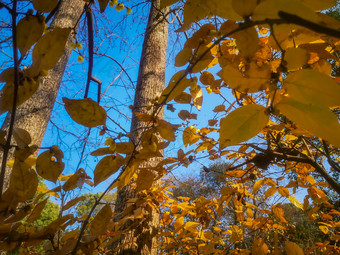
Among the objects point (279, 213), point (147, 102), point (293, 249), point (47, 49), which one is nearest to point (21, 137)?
point (47, 49)

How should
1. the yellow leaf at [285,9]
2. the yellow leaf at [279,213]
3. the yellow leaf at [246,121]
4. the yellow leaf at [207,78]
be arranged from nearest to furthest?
the yellow leaf at [285,9]
the yellow leaf at [246,121]
the yellow leaf at [207,78]
the yellow leaf at [279,213]

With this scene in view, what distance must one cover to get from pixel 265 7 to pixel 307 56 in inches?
5.4

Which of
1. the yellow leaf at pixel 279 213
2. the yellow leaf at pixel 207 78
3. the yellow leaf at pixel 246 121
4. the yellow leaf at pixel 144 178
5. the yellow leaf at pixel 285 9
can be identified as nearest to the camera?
the yellow leaf at pixel 285 9

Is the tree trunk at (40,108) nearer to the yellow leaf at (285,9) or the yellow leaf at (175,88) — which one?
the yellow leaf at (175,88)

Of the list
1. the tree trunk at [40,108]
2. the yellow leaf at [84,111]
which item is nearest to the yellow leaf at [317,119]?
the yellow leaf at [84,111]

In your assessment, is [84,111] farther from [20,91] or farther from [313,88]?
[313,88]

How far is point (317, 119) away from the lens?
0.29 meters

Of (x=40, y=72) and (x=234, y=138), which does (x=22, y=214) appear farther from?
(x=234, y=138)

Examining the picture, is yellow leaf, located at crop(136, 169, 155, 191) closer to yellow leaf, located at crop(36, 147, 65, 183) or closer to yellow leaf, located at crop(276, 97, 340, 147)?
yellow leaf, located at crop(36, 147, 65, 183)

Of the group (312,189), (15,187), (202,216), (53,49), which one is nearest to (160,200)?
(202,216)

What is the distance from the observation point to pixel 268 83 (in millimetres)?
363

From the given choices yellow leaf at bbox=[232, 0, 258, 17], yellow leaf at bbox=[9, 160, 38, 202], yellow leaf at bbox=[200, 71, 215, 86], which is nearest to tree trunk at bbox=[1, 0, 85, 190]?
yellow leaf at bbox=[9, 160, 38, 202]

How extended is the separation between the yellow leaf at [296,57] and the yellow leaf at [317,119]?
80 mm

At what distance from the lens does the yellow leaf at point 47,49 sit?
35 centimetres
